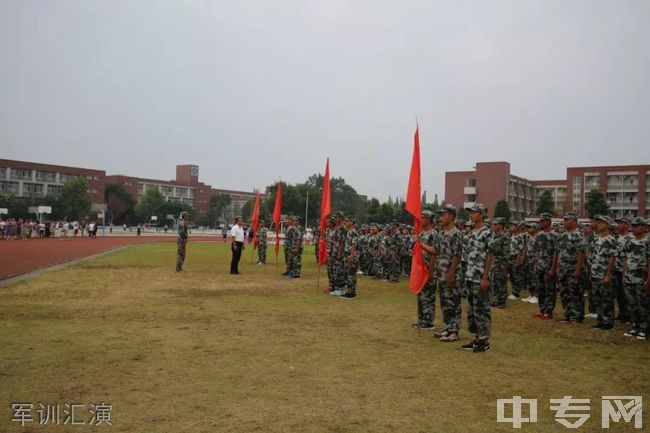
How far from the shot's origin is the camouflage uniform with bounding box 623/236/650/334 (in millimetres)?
8516

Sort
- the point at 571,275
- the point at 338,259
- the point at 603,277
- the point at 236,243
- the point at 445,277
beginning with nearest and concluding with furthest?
1. the point at 445,277
2. the point at 603,277
3. the point at 571,275
4. the point at 338,259
5. the point at 236,243

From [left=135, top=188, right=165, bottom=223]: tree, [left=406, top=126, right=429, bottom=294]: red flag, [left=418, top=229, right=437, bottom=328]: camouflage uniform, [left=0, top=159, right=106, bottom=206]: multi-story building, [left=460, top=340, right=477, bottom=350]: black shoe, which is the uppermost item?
[left=0, top=159, right=106, bottom=206]: multi-story building

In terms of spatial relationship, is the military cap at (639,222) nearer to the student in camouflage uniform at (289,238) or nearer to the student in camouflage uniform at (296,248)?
the student in camouflage uniform at (296,248)

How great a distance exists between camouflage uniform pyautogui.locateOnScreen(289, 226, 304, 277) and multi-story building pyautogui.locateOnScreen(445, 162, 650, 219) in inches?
2408

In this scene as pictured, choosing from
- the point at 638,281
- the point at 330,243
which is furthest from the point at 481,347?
the point at 330,243

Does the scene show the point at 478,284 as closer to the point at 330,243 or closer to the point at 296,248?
the point at 330,243

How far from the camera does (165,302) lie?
10.9m

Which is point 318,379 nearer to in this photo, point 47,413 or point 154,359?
point 154,359

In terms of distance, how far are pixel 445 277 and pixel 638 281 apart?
3467 millimetres

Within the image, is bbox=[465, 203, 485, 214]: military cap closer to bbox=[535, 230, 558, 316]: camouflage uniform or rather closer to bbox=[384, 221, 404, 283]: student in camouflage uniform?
bbox=[535, 230, 558, 316]: camouflage uniform

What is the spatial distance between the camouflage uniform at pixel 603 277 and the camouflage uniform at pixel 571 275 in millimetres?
361

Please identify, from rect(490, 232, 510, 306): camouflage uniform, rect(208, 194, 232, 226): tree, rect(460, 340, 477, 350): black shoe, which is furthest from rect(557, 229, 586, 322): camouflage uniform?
rect(208, 194, 232, 226): tree

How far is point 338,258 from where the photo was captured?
13.2m

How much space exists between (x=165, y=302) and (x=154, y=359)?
476 cm
